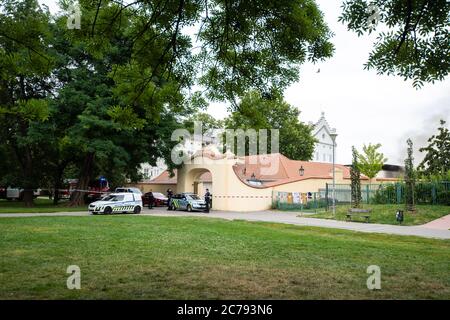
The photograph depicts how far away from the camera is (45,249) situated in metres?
10.6

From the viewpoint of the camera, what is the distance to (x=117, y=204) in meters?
27.6

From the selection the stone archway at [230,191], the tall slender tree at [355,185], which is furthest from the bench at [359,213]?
the stone archway at [230,191]

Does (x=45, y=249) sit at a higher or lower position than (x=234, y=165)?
lower

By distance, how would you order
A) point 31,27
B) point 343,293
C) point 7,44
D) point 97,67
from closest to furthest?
1. point 343,293
2. point 31,27
3. point 7,44
4. point 97,67

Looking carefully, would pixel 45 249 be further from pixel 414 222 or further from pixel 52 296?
pixel 414 222

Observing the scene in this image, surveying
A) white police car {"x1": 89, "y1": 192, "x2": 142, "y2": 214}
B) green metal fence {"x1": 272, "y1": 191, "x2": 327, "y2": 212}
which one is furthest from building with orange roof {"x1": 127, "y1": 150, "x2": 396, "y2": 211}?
white police car {"x1": 89, "y1": 192, "x2": 142, "y2": 214}

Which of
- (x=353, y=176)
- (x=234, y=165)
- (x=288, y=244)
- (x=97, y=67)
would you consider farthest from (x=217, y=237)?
(x=97, y=67)

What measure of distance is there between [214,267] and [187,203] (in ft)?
80.2

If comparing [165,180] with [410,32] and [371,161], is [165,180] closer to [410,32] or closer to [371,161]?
[371,161]

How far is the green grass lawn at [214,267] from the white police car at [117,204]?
12954 mm

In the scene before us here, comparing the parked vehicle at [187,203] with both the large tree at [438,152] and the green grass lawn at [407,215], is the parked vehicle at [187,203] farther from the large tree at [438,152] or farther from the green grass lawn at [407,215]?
the large tree at [438,152]

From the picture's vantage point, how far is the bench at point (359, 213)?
22.7 m

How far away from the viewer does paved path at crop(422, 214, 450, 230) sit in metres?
19.9
